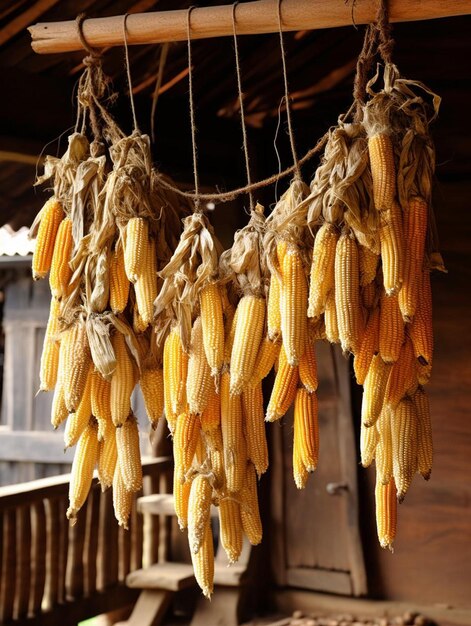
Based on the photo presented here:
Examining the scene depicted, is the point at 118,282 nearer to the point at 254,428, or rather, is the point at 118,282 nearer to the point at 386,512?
the point at 254,428

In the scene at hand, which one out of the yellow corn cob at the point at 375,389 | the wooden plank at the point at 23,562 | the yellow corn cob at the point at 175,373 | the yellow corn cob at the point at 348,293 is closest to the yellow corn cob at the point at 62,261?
the yellow corn cob at the point at 175,373

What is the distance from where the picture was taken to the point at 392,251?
2.46m

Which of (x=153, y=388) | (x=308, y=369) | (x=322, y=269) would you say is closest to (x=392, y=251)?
(x=322, y=269)

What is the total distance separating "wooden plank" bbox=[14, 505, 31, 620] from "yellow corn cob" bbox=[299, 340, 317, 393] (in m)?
3.44

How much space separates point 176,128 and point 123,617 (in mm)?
3593

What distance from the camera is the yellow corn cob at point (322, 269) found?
8.24 feet

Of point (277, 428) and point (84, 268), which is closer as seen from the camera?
point (84, 268)

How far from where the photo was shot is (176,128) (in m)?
5.55

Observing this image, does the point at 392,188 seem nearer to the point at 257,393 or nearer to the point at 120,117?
the point at 257,393

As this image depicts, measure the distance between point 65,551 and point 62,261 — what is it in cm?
358

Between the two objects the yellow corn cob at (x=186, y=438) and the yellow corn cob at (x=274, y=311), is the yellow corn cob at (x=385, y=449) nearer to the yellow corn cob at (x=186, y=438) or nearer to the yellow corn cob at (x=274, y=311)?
the yellow corn cob at (x=274, y=311)

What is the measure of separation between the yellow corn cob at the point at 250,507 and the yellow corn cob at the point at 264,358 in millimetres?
294

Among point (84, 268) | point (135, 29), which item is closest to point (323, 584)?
point (84, 268)

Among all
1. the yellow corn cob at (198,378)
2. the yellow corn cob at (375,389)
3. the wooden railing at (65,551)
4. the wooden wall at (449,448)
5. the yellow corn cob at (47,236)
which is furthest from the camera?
the wooden wall at (449,448)
